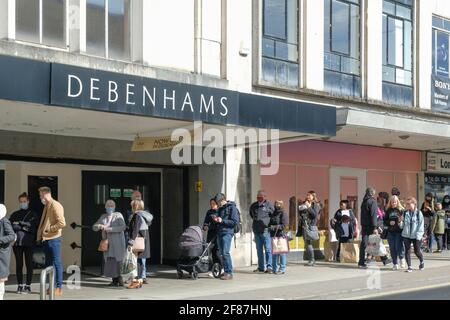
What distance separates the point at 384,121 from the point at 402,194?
19.0 ft

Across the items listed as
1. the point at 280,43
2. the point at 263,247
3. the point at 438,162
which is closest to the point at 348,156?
the point at 280,43

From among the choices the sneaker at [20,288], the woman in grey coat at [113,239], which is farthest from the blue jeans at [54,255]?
the woman in grey coat at [113,239]

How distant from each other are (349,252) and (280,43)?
18.2 ft

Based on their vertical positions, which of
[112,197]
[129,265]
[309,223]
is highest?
[112,197]

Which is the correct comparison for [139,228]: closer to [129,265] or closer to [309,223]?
[129,265]

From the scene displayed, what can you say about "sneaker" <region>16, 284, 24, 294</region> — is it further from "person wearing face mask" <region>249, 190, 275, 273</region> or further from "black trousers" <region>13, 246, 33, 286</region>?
"person wearing face mask" <region>249, 190, 275, 273</region>

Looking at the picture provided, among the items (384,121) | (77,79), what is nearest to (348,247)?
(384,121)

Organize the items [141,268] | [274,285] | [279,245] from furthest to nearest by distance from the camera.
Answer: [279,245] → [274,285] → [141,268]

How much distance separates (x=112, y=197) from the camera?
17.6 metres

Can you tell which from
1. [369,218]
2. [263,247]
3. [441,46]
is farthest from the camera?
[441,46]

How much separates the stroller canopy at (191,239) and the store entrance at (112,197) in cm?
278

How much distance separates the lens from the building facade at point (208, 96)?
44.0 feet

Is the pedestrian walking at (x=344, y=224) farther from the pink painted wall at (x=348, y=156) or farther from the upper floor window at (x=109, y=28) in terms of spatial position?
the upper floor window at (x=109, y=28)

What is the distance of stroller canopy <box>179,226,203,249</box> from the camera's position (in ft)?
49.8
